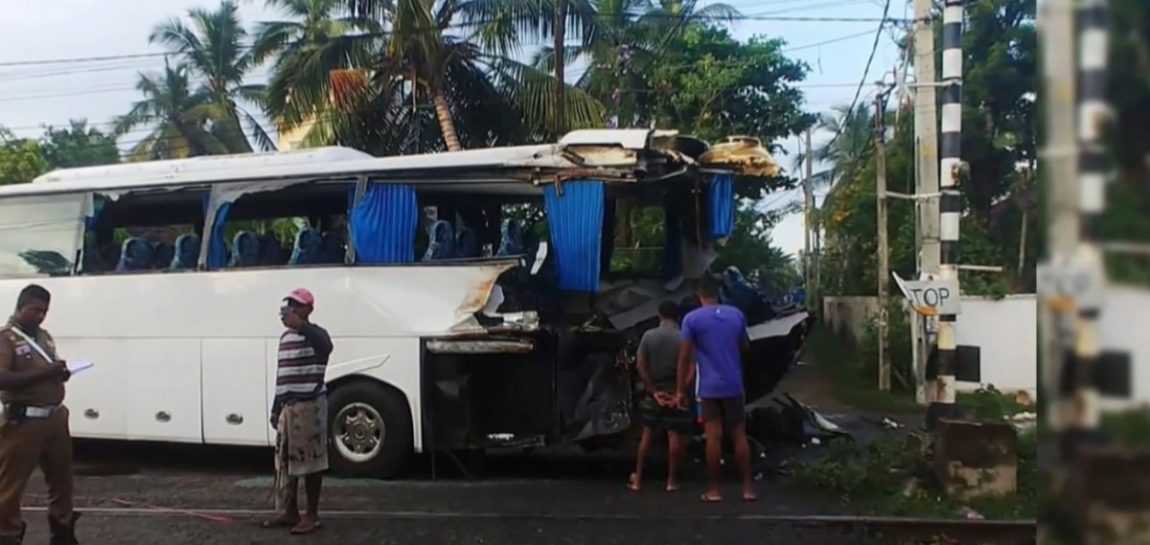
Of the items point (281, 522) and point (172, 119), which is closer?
point (281, 522)

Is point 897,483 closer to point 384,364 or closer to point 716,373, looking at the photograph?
point 716,373

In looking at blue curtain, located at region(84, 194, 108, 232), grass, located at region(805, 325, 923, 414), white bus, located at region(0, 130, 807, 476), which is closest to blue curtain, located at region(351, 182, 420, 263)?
white bus, located at region(0, 130, 807, 476)

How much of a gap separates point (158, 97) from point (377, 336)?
27.3 meters

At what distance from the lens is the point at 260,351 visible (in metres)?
8.70

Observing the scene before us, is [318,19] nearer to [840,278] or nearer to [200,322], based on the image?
[200,322]

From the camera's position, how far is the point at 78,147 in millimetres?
38188

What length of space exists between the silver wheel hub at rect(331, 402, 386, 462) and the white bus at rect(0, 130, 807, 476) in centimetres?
2

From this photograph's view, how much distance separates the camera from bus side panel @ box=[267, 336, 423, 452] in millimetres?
8320

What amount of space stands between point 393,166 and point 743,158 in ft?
9.73

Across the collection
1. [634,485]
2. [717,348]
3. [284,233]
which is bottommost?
[634,485]

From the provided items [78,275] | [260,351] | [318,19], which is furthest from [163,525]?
[318,19]

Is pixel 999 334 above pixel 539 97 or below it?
below

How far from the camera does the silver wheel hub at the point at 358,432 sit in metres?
8.47

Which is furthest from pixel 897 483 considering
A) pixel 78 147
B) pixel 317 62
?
pixel 78 147
